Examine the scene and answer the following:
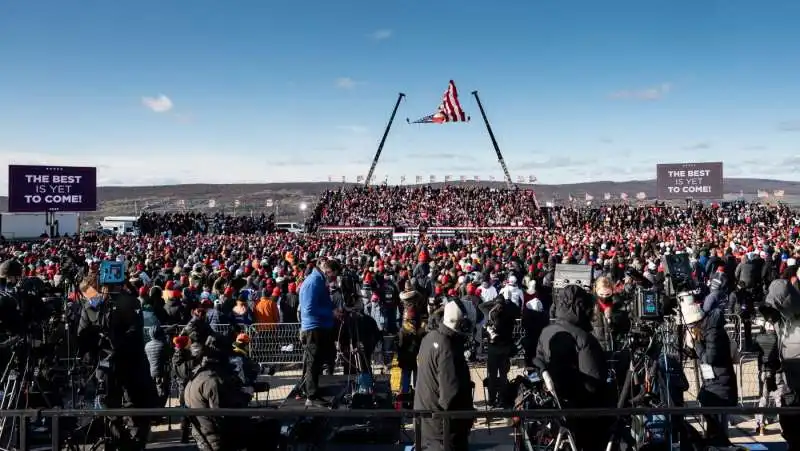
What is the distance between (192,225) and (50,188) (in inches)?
430

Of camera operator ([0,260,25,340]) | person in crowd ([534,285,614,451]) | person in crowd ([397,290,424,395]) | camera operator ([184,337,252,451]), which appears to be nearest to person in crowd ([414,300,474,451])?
person in crowd ([534,285,614,451])

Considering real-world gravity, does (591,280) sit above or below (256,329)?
above

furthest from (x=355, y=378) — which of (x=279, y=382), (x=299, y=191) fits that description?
(x=299, y=191)

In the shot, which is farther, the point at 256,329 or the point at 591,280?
the point at 256,329

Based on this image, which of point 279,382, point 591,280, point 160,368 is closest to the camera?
point 160,368

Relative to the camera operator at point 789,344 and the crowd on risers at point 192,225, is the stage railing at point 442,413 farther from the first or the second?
the crowd on risers at point 192,225

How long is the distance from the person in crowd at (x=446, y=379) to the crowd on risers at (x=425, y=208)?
144 feet

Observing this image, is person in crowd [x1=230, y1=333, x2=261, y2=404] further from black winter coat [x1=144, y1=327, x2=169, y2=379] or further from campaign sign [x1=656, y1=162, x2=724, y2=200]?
campaign sign [x1=656, y1=162, x2=724, y2=200]

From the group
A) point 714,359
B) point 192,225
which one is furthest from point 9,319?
point 192,225

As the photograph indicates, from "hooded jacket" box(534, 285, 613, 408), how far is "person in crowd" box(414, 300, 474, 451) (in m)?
0.74

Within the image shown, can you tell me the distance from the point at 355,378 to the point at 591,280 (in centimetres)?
416

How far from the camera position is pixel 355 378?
881 cm

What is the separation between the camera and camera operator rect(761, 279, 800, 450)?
543 cm

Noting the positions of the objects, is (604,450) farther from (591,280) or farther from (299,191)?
(299,191)
